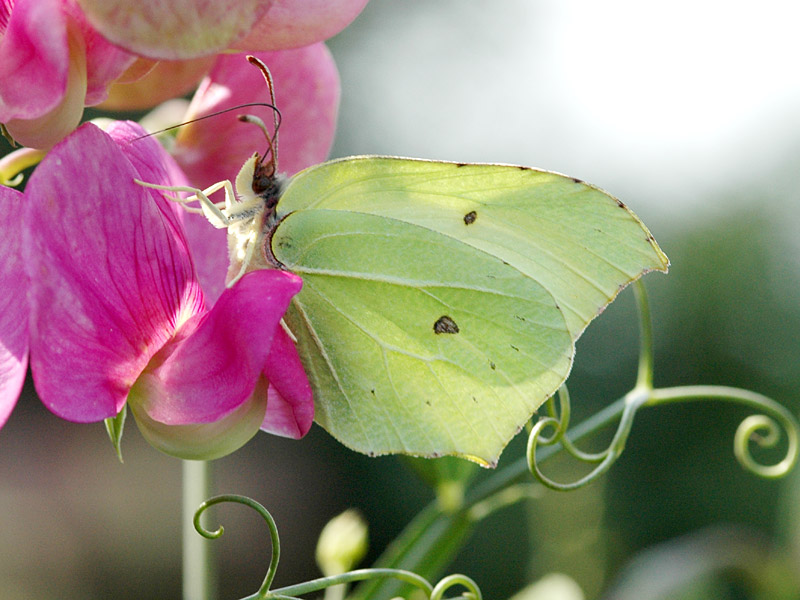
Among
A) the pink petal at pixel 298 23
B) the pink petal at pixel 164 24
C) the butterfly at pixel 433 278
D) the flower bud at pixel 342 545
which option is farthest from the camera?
the flower bud at pixel 342 545

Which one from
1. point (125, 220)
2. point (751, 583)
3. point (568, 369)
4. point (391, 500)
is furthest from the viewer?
point (391, 500)

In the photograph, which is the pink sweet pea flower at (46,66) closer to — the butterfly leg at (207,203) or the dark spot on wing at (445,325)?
the butterfly leg at (207,203)

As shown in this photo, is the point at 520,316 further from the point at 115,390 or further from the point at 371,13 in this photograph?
the point at 371,13

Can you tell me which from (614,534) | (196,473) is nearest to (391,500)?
(614,534)

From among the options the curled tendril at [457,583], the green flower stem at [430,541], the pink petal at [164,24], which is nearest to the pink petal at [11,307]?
the pink petal at [164,24]

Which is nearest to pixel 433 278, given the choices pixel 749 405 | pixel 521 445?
pixel 749 405

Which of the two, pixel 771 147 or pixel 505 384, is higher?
pixel 505 384
